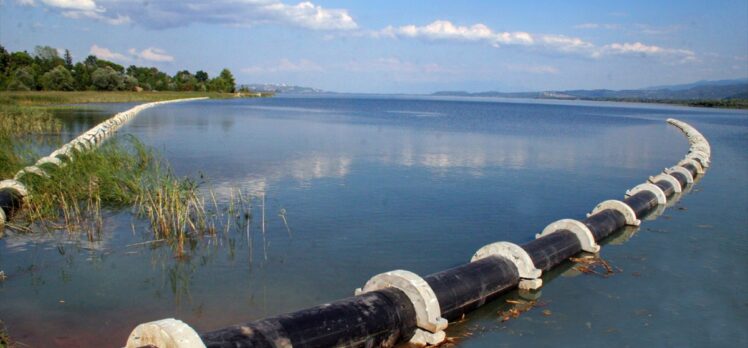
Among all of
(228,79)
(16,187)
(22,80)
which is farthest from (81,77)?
(16,187)

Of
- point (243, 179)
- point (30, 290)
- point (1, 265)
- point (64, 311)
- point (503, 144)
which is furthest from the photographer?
point (503, 144)

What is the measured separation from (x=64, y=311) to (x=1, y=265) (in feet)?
7.02

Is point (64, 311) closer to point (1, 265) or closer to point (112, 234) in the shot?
point (1, 265)

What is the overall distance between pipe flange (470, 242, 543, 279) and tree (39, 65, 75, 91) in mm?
73532

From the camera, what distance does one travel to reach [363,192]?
1412cm

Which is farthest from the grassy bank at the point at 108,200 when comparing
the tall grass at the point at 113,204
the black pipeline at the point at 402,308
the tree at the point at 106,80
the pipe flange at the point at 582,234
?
the tree at the point at 106,80

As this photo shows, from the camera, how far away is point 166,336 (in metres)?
4.51

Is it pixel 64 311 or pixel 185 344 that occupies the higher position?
pixel 185 344

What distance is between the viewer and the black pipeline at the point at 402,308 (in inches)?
194

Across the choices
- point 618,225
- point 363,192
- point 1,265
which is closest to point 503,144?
point 363,192

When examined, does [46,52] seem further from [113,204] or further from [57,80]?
[113,204]

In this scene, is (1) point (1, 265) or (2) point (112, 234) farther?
(2) point (112, 234)

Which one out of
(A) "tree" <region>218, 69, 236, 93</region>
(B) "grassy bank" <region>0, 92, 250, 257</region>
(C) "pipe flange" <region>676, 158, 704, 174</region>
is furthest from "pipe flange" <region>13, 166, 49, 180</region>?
(A) "tree" <region>218, 69, 236, 93</region>

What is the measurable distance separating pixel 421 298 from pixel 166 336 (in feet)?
8.78
